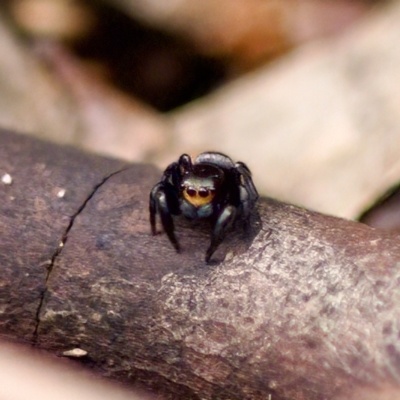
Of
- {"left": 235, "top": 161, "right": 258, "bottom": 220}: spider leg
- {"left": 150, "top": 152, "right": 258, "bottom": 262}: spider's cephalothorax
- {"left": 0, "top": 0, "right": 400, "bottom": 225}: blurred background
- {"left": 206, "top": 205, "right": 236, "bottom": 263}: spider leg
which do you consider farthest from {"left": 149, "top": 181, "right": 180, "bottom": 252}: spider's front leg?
{"left": 0, "top": 0, "right": 400, "bottom": 225}: blurred background

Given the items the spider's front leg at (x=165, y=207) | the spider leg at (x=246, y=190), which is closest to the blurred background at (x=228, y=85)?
the spider leg at (x=246, y=190)

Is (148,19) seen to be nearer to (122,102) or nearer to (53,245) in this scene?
(122,102)

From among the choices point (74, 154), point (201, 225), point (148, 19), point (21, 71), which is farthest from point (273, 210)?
point (148, 19)

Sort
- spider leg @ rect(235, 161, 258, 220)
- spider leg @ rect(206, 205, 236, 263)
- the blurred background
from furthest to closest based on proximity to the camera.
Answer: the blurred background
spider leg @ rect(235, 161, 258, 220)
spider leg @ rect(206, 205, 236, 263)

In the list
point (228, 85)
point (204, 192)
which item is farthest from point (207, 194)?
point (228, 85)

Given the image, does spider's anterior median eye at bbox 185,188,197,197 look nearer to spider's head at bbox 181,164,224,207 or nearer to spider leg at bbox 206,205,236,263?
spider's head at bbox 181,164,224,207

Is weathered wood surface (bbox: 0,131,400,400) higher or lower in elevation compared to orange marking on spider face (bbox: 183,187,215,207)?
lower
